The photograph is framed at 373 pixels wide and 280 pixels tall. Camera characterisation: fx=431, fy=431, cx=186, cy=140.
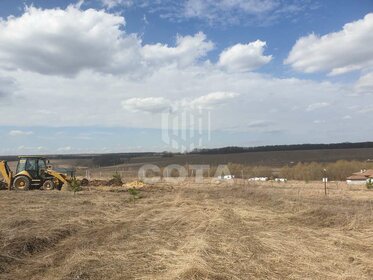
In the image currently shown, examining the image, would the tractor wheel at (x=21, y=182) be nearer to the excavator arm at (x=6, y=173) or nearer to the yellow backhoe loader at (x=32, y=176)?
the yellow backhoe loader at (x=32, y=176)

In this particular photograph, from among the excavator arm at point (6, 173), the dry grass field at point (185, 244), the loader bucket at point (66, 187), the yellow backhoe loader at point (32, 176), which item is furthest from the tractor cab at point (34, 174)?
the dry grass field at point (185, 244)

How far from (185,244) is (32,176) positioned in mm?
19430

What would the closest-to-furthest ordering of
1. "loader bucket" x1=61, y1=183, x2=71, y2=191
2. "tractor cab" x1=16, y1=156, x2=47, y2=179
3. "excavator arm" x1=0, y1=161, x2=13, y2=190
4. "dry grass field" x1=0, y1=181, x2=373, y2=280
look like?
"dry grass field" x1=0, y1=181, x2=373, y2=280 < "loader bucket" x1=61, y1=183, x2=71, y2=191 < "excavator arm" x1=0, y1=161, x2=13, y2=190 < "tractor cab" x1=16, y1=156, x2=47, y2=179

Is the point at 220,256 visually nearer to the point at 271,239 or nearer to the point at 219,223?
the point at 271,239

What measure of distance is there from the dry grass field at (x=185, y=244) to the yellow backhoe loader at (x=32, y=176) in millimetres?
11024

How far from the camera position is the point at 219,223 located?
41.0ft

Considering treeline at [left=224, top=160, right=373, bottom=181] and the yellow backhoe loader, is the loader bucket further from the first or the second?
treeline at [left=224, top=160, right=373, bottom=181]

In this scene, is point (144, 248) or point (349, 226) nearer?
point (144, 248)

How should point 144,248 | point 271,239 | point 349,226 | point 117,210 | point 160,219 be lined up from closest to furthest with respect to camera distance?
Result: point 144,248
point 271,239
point 349,226
point 160,219
point 117,210

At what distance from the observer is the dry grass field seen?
24.6 feet

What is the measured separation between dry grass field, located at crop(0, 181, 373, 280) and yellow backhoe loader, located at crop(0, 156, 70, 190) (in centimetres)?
1102

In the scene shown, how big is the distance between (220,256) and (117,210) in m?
8.70

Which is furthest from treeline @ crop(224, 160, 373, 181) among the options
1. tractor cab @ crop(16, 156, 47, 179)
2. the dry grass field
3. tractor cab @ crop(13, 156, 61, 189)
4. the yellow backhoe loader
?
the dry grass field

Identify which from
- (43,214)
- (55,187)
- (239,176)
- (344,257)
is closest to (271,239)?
(344,257)
